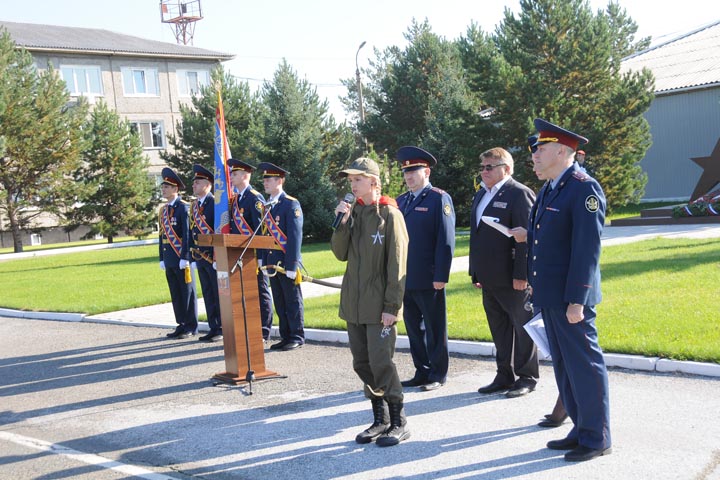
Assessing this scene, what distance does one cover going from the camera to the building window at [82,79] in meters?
46.6

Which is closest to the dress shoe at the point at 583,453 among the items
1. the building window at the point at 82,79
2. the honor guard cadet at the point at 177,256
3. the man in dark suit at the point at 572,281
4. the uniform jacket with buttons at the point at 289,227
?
the man in dark suit at the point at 572,281

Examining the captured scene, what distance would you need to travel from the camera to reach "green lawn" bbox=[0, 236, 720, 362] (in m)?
7.70

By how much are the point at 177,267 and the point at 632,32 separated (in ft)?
212

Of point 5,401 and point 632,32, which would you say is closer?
point 5,401

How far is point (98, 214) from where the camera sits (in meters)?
39.3

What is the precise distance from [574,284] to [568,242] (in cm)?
35

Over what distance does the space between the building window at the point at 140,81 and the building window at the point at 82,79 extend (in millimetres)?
1771

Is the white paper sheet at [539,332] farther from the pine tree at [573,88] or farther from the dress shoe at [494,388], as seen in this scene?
the pine tree at [573,88]

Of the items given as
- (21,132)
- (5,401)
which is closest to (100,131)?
(21,132)

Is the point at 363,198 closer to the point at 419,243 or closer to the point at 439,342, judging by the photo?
the point at 419,243

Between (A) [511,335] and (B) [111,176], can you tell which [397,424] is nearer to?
(A) [511,335]

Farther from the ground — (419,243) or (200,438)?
(419,243)

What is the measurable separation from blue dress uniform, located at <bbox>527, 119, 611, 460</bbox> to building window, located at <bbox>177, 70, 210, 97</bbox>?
4841 cm

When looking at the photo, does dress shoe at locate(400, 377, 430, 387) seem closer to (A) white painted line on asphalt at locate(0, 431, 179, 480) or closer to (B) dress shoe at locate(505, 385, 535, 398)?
(B) dress shoe at locate(505, 385, 535, 398)
